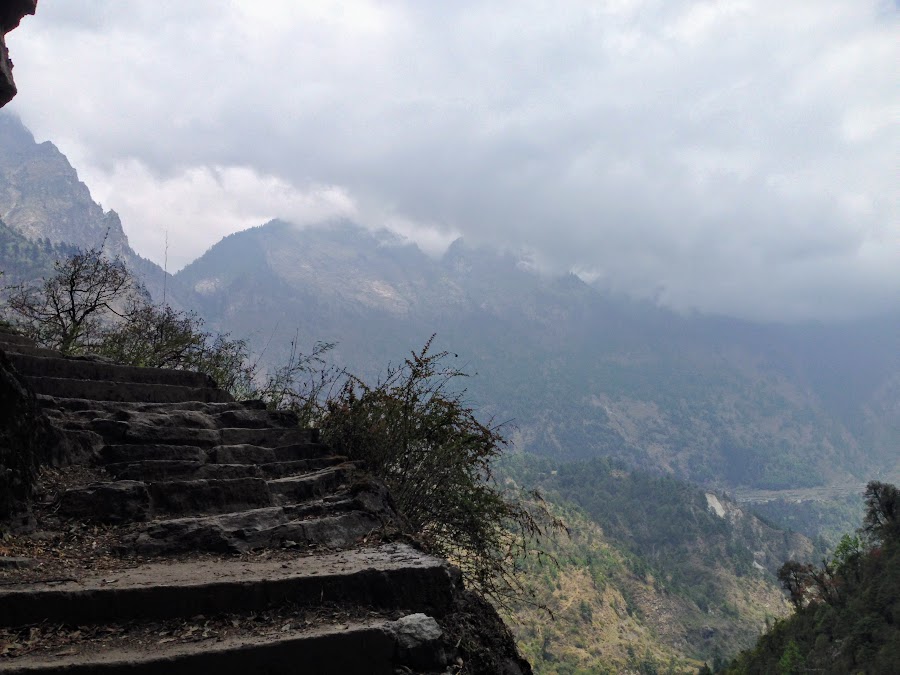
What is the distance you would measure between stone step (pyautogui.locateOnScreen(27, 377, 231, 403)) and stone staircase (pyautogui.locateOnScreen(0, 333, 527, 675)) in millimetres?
25

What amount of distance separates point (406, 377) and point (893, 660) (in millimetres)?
54823

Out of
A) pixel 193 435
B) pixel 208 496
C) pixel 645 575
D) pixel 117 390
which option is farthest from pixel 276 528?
pixel 645 575

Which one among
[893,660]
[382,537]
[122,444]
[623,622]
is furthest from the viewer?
[623,622]

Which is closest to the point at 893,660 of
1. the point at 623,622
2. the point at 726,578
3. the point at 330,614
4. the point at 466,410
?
the point at 623,622

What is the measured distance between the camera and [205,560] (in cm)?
458

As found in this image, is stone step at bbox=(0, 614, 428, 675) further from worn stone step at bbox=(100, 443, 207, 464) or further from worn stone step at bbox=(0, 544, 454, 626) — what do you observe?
worn stone step at bbox=(100, 443, 207, 464)

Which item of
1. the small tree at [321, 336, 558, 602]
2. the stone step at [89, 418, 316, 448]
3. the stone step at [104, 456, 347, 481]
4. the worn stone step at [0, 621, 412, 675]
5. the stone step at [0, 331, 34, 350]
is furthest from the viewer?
the stone step at [0, 331, 34, 350]

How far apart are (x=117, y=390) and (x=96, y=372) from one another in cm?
54

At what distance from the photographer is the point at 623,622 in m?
87.9

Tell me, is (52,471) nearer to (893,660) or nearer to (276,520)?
(276,520)

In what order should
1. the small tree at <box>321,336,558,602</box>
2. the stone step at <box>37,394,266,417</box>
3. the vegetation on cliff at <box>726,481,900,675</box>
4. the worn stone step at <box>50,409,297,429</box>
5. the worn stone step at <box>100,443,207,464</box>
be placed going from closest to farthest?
1. the worn stone step at <box>100,443,207,464</box>
2. the worn stone step at <box>50,409,297,429</box>
3. the stone step at <box>37,394,266,417</box>
4. the small tree at <box>321,336,558,602</box>
5. the vegetation on cliff at <box>726,481,900,675</box>

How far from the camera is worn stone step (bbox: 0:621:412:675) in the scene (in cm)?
298

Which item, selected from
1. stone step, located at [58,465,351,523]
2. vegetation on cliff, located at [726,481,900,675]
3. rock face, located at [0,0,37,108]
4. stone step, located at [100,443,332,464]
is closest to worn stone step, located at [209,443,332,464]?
stone step, located at [100,443,332,464]

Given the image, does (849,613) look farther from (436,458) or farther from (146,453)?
(146,453)
